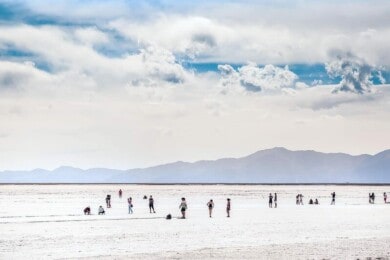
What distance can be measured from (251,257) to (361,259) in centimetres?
378

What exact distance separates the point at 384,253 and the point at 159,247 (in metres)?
8.97

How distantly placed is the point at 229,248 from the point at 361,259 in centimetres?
571

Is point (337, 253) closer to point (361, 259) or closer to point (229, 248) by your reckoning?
point (361, 259)

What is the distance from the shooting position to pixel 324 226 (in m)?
34.8

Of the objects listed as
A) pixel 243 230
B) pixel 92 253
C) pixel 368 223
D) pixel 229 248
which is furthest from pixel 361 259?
pixel 368 223

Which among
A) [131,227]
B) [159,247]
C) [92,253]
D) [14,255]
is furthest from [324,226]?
[14,255]

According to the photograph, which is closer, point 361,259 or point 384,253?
point 361,259

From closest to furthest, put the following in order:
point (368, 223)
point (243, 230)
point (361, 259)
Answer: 1. point (361, 259)
2. point (243, 230)
3. point (368, 223)

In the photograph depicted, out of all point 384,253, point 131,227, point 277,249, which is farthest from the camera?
point 131,227

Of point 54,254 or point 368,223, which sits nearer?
point 54,254

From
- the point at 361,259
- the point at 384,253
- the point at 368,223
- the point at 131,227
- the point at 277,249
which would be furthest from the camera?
the point at 368,223

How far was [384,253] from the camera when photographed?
21.4 metres

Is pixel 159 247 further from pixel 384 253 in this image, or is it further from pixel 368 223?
pixel 368 223

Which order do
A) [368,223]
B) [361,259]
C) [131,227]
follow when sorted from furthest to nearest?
1. [368,223]
2. [131,227]
3. [361,259]
